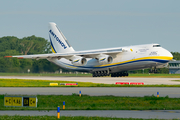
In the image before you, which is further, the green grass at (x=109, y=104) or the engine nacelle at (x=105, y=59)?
the engine nacelle at (x=105, y=59)

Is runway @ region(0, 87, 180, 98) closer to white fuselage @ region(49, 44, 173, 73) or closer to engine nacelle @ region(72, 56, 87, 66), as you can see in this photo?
white fuselage @ region(49, 44, 173, 73)

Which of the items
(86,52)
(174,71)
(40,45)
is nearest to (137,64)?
(86,52)

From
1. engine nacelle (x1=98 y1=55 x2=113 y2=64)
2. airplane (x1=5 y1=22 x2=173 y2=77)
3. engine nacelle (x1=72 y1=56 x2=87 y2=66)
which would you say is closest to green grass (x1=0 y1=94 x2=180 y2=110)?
airplane (x1=5 y1=22 x2=173 y2=77)

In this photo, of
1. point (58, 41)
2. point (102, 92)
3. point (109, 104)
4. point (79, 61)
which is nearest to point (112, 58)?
point (79, 61)

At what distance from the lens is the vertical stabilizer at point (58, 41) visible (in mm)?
64750

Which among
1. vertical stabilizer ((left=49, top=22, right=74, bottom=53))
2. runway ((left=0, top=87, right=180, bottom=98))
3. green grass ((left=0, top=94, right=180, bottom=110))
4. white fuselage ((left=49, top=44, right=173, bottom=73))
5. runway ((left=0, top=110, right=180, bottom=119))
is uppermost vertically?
vertical stabilizer ((left=49, top=22, right=74, bottom=53))

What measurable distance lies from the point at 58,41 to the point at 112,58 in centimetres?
1497

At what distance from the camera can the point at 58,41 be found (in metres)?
65.2

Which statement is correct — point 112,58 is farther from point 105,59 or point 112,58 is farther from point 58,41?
point 58,41

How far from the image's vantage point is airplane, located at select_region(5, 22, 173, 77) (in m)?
51.1

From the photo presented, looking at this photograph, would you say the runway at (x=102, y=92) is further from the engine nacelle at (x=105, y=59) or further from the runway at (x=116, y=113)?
the engine nacelle at (x=105, y=59)

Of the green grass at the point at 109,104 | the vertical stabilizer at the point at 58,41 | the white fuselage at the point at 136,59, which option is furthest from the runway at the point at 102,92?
the vertical stabilizer at the point at 58,41

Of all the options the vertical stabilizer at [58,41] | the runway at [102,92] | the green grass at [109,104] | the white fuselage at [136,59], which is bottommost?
the green grass at [109,104]

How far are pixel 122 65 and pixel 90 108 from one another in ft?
126
